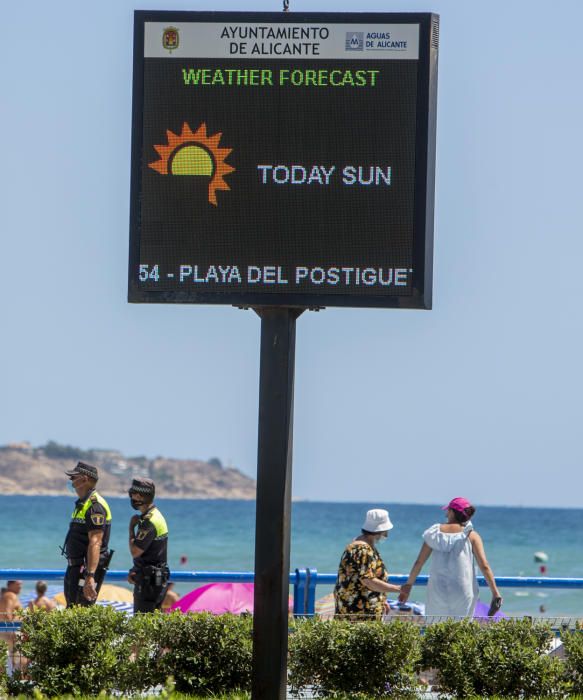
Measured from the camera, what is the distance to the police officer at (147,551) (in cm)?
1262

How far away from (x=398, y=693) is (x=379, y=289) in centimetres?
320

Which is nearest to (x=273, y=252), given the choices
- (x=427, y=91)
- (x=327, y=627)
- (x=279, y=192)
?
(x=279, y=192)

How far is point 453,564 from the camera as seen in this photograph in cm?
1238

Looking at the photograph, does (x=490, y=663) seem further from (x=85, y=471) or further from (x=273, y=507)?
(x=85, y=471)

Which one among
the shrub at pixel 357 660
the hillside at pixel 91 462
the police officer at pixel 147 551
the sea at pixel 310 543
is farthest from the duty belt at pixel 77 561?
the hillside at pixel 91 462

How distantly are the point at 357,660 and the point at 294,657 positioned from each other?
0.47m

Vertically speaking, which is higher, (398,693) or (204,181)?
(204,181)

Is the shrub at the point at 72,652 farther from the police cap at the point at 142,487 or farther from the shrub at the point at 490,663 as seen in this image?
the shrub at the point at 490,663

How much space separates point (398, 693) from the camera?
36.2 ft

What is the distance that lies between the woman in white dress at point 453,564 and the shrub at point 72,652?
260 cm

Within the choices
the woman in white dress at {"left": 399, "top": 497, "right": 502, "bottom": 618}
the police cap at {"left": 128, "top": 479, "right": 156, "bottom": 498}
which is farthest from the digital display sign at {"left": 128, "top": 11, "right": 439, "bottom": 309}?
the woman in white dress at {"left": 399, "top": 497, "right": 502, "bottom": 618}

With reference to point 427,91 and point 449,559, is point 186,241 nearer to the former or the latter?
point 427,91

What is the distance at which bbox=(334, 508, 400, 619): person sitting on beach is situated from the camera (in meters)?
12.0

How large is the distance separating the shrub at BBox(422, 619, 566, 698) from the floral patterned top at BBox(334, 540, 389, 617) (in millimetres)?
889
